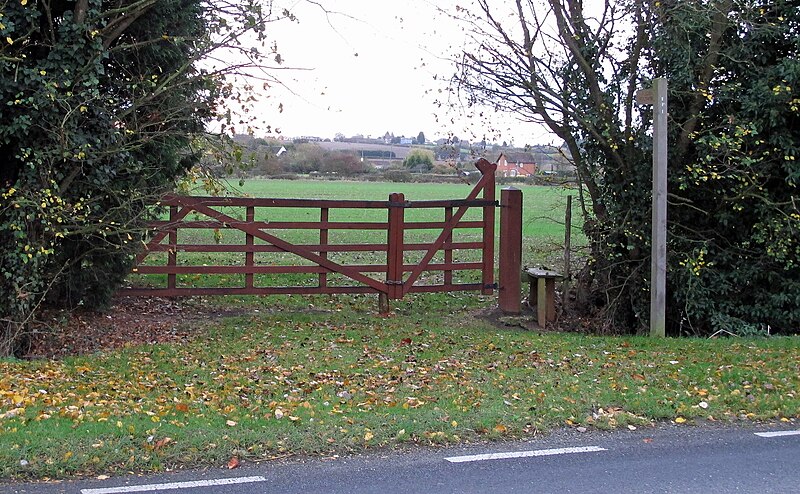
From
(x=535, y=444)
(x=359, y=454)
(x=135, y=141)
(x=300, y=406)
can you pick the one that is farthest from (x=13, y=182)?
(x=535, y=444)

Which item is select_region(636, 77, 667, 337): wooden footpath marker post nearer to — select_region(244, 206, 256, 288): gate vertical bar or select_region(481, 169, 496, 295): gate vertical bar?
select_region(481, 169, 496, 295): gate vertical bar

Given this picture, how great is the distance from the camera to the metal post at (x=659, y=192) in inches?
471

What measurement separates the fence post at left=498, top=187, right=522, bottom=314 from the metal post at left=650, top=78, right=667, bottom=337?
2.50 meters

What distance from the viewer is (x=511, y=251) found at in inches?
554

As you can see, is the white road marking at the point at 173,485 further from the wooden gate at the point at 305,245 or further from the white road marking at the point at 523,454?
the wooden gate at the point at 305,245

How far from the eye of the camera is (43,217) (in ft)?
34.3

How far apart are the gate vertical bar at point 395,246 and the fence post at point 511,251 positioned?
1767 mm

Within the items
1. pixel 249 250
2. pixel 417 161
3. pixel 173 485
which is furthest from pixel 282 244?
pixel 417 161

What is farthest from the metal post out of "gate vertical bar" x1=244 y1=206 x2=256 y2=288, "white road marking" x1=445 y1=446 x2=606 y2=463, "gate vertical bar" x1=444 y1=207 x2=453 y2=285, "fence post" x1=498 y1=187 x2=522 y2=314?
"gate vertical bar" x1=244 y1=206 x2=256 y2=288

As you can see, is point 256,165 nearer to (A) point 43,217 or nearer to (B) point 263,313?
(B) point 263,313

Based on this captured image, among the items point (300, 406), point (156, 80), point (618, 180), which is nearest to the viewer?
point (300, 406)

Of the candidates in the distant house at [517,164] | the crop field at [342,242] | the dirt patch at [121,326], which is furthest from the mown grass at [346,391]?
the distant house at [517,164]

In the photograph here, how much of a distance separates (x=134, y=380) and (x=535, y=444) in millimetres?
4560

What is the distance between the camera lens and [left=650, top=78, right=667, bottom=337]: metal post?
12.0 metres
